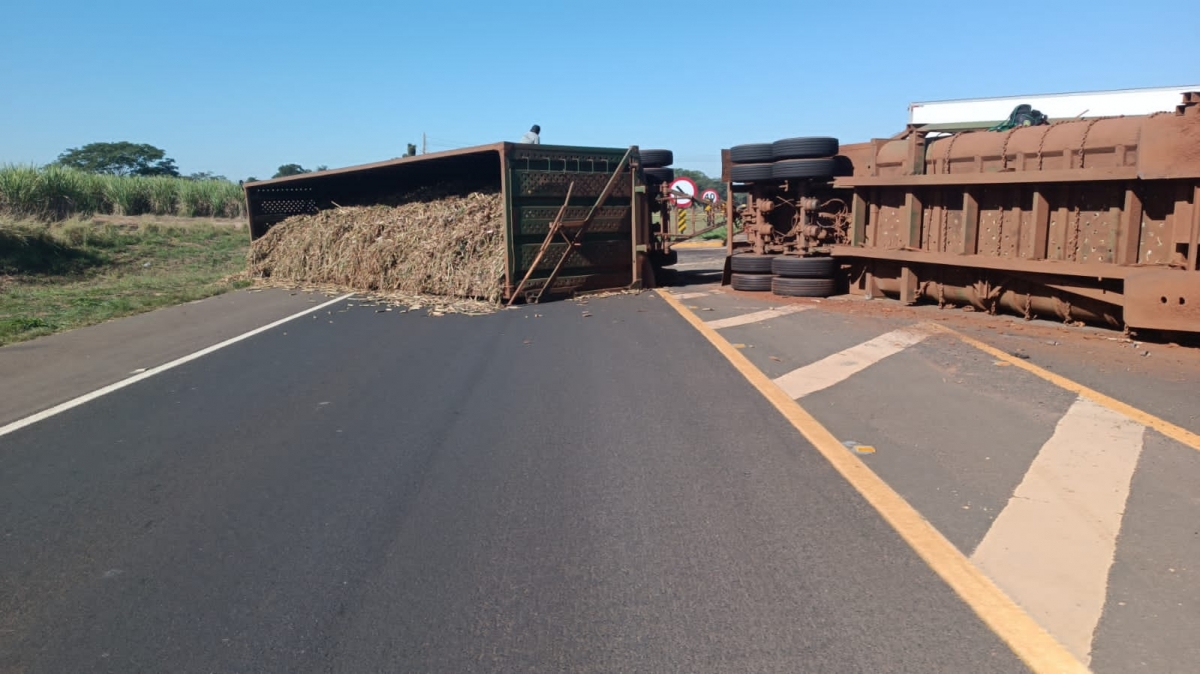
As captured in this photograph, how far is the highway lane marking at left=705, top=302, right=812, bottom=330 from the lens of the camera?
430 inches

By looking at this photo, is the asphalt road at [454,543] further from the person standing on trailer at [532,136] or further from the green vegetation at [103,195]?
the green vegetation at [103,195]

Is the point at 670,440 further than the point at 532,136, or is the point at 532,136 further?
the point at 532,136

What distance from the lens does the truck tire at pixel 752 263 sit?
14.2 meters

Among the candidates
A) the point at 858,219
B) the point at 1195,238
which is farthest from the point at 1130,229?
the point at 858,219

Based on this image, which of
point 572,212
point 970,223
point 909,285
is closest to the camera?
point 970,223

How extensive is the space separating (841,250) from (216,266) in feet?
55.5

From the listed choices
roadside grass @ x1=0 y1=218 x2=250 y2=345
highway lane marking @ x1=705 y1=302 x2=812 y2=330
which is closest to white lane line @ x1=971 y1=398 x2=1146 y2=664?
highway lane marking @ x1=705 y1=302 x2=812 y2=330

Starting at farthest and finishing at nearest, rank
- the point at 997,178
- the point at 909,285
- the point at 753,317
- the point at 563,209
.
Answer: the point at 563,209 < the point at 909,285 < the point at 753,317 < the point at 997,178

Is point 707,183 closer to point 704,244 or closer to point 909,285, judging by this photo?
point 704,244

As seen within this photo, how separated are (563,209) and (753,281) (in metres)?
3.27

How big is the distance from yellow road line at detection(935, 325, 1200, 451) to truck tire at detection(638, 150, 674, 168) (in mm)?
9156

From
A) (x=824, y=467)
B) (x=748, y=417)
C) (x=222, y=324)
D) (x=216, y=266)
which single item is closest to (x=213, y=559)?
(x=824, y=467)

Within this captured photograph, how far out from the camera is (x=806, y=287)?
13.2 metres

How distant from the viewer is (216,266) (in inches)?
905
